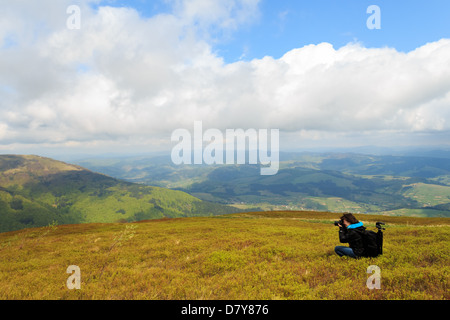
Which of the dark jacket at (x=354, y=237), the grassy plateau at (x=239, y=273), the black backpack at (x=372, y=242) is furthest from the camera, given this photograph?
the black backpack at (x=372, y=242)

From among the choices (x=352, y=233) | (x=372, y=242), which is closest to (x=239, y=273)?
(x=352, y=233)

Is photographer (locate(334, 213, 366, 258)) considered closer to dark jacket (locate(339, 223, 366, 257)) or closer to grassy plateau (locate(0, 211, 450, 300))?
dark jacket (locate(339, 223, 366, 257))

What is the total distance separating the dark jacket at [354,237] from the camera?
33.8 ft

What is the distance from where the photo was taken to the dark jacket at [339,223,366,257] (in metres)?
10.3

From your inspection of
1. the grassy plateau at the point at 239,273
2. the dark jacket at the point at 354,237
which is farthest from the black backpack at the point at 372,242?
the grassy plateau at the point at 239,273

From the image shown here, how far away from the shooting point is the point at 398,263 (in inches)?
399

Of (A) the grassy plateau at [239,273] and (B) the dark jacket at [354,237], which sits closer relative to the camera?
(A) the grassy plateau at [239,273]

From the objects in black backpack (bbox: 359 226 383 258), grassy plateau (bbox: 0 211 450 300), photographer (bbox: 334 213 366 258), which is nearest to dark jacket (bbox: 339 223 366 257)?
photographer (bbox: 334 213 366 258)

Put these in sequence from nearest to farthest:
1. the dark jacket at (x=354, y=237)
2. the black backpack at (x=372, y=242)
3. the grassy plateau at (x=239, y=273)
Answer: the grassy plateau at (x=239, y=273) → the dark jacket at (x=354, y=237) → the black backpack at (x=372, y=242)

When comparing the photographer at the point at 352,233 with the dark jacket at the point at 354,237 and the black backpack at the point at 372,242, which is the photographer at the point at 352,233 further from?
the black backpack at the point at 372,242

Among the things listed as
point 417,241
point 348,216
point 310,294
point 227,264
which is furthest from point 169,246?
point 417,241

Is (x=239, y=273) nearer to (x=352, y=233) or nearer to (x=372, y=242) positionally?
(x=352, y=233)
